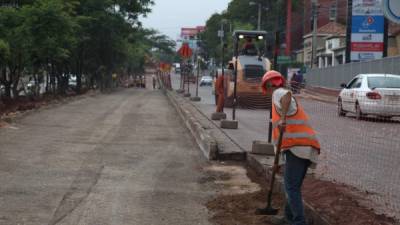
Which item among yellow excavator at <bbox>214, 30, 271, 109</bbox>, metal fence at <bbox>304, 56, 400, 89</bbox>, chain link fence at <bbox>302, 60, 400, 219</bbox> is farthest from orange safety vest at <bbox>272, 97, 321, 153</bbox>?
metal fence at <bbox>304, 56, 400, 89</bbox>

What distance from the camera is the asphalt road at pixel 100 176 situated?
8195 mm

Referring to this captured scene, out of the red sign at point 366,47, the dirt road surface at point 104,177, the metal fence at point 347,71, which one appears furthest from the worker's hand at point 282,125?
the red sign at point 366,47

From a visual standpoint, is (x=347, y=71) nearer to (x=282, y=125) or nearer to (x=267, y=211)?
(x=267, y=211)

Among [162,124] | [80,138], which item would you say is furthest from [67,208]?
[162,124]

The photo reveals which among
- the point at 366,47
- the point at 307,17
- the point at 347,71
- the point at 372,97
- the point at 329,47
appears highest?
the point at 307,17

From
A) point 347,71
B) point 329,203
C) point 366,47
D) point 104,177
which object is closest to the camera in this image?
point 329,203

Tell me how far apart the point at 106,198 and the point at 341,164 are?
422 cm

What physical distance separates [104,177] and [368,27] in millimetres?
33675

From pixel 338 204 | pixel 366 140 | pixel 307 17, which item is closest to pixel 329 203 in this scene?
pixel 338 204

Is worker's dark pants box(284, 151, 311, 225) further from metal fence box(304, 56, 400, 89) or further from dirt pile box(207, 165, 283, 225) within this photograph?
metal fence box(304, 56, 400, 89)

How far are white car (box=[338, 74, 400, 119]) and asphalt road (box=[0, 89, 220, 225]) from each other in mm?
4826

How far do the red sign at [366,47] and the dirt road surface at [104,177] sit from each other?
26609mm

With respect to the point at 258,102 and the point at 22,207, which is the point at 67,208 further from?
the point at 258,102

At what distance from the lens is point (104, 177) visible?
1077 centimetres
